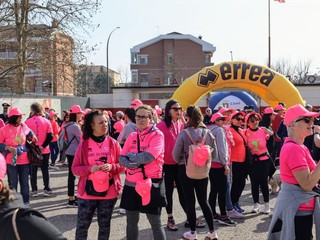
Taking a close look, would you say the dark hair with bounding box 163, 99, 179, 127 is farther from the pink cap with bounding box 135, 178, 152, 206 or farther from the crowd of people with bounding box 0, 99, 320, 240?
the pink cap with bounding box 135, 178, 152, 206

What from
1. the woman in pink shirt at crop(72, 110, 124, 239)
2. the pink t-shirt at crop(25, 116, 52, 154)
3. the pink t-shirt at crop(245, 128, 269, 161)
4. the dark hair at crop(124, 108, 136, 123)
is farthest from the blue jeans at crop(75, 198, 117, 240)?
the pink t-shirt at crop(25, 116, 52, 154)

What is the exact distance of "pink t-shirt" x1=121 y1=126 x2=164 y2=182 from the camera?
4449mm

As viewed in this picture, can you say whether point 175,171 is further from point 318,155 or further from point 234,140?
point 318,155

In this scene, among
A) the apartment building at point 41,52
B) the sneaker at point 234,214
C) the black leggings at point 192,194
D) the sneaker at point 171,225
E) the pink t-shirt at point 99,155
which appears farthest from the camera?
the apartment building at point 41,52

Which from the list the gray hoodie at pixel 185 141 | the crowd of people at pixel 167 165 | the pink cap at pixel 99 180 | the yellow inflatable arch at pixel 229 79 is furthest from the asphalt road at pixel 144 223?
→ the yellow inflatable arch at pixel 229 79

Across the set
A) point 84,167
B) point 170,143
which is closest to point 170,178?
point 170,143

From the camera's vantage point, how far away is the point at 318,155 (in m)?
6.03

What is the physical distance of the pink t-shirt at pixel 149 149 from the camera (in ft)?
14.6

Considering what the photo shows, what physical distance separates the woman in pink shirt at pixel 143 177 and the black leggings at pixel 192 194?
1033 mm

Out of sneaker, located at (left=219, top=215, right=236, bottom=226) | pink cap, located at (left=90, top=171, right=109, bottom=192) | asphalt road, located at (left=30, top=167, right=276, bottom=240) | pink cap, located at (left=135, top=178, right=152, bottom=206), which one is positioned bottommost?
asphalt road, located at (left=30, top=167, right=276, bottom=240)

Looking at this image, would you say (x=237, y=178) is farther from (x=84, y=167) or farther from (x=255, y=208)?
(x=84, y=167)

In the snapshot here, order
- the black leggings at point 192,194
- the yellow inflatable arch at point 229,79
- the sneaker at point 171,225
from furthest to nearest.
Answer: the yellow inflatable arch at point 229,79, the sneaker at point 171,225, the black leggings at point 192,194

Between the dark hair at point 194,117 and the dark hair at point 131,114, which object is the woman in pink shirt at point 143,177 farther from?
the dark hair at point 131,114

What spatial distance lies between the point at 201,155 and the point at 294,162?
2.04 meters
